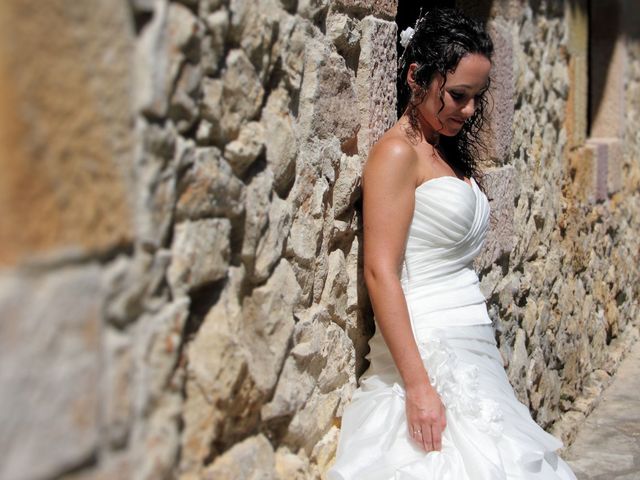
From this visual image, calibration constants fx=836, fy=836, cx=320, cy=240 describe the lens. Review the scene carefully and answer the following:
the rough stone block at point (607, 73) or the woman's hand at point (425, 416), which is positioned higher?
the rough stone block at point (607, 73)

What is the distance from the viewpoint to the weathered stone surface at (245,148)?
5.26ft

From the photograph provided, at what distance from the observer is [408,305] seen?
2.35 metres

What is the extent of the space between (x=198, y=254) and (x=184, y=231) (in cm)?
6

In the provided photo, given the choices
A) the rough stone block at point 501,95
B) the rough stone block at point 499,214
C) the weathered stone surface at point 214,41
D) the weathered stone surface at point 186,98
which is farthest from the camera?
the rough stone block at point 501,95

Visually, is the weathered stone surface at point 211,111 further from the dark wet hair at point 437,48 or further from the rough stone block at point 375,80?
the dark wet hair at point 437,48

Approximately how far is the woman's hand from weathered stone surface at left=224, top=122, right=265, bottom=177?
0.78 m

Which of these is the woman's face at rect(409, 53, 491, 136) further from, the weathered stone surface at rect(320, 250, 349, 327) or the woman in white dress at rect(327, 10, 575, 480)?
the weathered stone surface at rect(320, 250, 349, 327)

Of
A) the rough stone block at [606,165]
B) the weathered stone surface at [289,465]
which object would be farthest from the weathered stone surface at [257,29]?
the rough stone block at [606,165]

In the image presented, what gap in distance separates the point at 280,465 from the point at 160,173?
0.82 meters

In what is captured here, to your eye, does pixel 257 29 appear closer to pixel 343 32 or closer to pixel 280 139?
pixel 280 139

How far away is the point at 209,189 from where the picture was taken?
1.50 m

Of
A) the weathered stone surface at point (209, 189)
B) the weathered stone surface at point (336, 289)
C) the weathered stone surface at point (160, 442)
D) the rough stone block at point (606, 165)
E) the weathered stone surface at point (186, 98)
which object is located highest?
the weathered stone surface at point (186, 98)

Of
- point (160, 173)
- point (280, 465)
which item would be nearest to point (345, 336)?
point (280, 465)

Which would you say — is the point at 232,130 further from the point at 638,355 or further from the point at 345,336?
the point at 638,355
